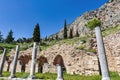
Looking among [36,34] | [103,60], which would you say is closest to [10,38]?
[36,34]

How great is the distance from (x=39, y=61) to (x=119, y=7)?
2200 inches

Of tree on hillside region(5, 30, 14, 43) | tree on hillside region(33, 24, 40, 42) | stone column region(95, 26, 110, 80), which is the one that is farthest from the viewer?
tree on hillside region(5, 30, 14, 43)

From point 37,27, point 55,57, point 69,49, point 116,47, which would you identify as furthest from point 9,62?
point 37,27

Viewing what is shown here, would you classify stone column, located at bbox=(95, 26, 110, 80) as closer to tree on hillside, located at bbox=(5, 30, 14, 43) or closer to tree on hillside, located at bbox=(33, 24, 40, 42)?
tree on hillside, located at bbox=(33, 24, 40, 42)

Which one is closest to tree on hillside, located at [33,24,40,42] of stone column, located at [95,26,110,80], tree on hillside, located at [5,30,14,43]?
tree on hillside, located at [5,30,14,43]

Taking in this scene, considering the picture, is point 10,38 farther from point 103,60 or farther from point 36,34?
point 103,60

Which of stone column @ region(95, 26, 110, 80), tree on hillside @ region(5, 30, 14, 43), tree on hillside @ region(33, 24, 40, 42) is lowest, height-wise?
stone column @ region(95, 26, 110, 80)

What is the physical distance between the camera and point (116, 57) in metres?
22.8

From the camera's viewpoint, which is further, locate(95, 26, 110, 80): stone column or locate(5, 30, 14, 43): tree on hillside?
locate(5, 30, 14, 43): tree on hillside

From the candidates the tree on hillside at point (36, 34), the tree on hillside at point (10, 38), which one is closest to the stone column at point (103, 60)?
the tree on hillside at point (36, 34)

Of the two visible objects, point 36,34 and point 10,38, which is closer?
point 36,34

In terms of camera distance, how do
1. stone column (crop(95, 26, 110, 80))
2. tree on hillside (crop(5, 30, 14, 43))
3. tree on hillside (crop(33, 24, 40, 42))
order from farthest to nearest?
tree on hillside (crop(5, 30, 14, 43)) → tree on hillside (crop(33, 24, 40, 42)) → stone column (crop(95, 26, 110, 80))

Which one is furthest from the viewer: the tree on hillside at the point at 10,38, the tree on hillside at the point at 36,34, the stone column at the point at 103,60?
the tree on hillside at the point at 10,38

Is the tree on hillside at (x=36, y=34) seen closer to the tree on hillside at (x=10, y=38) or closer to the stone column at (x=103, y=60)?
the tree on hillside at (x=10, y=38)
